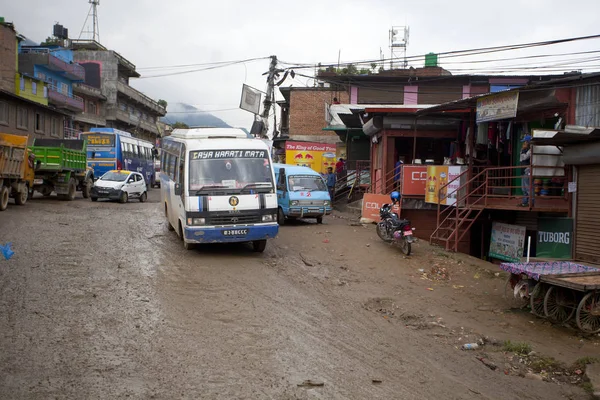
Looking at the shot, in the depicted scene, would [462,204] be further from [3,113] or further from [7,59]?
[7,59]

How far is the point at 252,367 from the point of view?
540cm

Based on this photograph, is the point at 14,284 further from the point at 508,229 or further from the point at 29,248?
the point at 508,229

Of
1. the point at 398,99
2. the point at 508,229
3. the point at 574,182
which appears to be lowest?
the point at 508,229

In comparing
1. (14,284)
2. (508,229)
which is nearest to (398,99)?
(508,229)

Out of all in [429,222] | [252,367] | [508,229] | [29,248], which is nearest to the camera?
[252,367]

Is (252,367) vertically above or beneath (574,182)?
beneath

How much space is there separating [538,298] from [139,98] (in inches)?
2574

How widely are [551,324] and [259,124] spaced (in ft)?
72.5

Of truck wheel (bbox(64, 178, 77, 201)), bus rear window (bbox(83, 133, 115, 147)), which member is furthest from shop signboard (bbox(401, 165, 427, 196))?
bus rear window (bbox(83, 133, 115, 147))

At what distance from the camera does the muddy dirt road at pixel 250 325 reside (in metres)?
5.07

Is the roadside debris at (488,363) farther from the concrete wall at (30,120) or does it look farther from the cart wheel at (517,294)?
the concrete wall at (30,120)

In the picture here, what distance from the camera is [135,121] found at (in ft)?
213

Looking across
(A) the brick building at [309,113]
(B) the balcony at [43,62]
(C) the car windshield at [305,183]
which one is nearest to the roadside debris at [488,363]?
(C) the car windshield at [305,183]

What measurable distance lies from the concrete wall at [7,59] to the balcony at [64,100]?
5.04 metres
